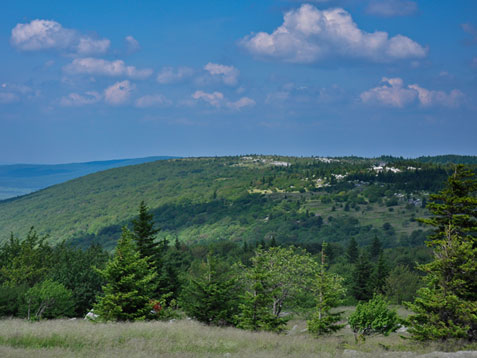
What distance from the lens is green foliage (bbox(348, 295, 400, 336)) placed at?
2500cm

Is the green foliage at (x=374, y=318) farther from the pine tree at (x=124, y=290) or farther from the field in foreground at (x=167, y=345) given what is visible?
the pine tree at (x=124, y=290)

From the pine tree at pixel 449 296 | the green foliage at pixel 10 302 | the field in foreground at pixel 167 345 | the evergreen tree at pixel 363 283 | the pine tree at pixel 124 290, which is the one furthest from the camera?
the evergreen tree at pixel 363 283

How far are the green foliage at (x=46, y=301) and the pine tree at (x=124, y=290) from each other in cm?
656

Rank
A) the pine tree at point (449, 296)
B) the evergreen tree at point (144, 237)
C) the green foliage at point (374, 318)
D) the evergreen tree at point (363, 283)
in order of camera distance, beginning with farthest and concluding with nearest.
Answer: the evergreen tree at point (363, 283) → the evergreen tree at point (144, 237) → the green foliage at point (374, 318) → the pine tree at point (449, 296)

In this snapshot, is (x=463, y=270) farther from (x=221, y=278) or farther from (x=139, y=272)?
(x=139, y=272)

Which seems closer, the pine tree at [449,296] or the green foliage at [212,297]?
the pine tree at [449,296]

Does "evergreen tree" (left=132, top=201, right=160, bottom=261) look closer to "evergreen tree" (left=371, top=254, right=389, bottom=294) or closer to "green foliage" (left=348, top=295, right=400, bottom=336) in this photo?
"green foliage" (left=348, top=295, right=400, bottom=336)

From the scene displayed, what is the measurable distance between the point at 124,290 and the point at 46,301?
9.18 m

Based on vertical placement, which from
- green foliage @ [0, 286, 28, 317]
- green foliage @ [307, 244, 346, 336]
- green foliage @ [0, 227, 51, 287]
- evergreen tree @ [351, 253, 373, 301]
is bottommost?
evergreen tree @ [351, 253, 373, 301]

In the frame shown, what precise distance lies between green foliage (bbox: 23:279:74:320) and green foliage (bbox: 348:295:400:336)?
22.3 metres

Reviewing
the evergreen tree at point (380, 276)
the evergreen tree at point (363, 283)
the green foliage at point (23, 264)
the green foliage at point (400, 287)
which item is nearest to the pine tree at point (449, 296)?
the green foliage at point (23, 264)

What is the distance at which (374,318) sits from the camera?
2508cm

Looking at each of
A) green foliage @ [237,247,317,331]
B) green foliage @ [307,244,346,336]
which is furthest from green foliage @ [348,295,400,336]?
green foliage @ [237,247,317,331]

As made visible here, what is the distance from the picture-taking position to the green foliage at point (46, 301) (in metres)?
33.2
